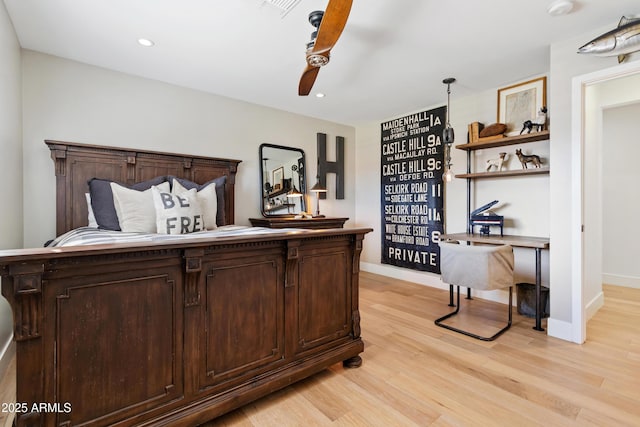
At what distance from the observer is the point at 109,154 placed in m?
2.92

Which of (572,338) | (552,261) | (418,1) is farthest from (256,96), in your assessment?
(572,338)

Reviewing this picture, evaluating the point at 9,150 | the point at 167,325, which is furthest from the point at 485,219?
the point at 9,150

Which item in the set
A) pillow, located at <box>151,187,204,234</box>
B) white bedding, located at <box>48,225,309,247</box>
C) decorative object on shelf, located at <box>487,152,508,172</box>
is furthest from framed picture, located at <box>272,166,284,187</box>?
decorative object on shelf, located at <box>487,152,508,172</box>

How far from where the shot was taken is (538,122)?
3.00 meters

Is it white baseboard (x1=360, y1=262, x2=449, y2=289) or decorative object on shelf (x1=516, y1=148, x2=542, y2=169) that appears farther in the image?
white baseboard (x1=360, y1=262, x2=449, y2=289)

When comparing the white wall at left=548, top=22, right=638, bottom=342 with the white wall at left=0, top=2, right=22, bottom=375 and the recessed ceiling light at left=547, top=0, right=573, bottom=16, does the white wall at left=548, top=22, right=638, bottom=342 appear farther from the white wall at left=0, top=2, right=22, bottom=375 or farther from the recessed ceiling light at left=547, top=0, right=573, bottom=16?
the white wall at left=0, top=2, right=22, bottom=375

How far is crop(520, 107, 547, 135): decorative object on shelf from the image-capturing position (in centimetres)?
299

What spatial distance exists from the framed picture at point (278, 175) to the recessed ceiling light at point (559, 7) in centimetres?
316

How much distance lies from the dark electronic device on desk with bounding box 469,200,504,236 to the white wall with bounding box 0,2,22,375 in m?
4.21

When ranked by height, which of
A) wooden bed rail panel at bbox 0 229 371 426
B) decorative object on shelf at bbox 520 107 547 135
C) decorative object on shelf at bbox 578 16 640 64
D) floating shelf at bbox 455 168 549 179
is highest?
decorative object on shelf at bbox 578 16 640 64

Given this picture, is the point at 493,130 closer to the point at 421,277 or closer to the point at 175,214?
the point at 421,277

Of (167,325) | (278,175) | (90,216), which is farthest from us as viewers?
(278,175)

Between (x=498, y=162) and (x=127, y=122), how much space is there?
4.10 m

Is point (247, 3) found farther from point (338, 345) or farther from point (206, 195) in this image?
point (338, 345)
